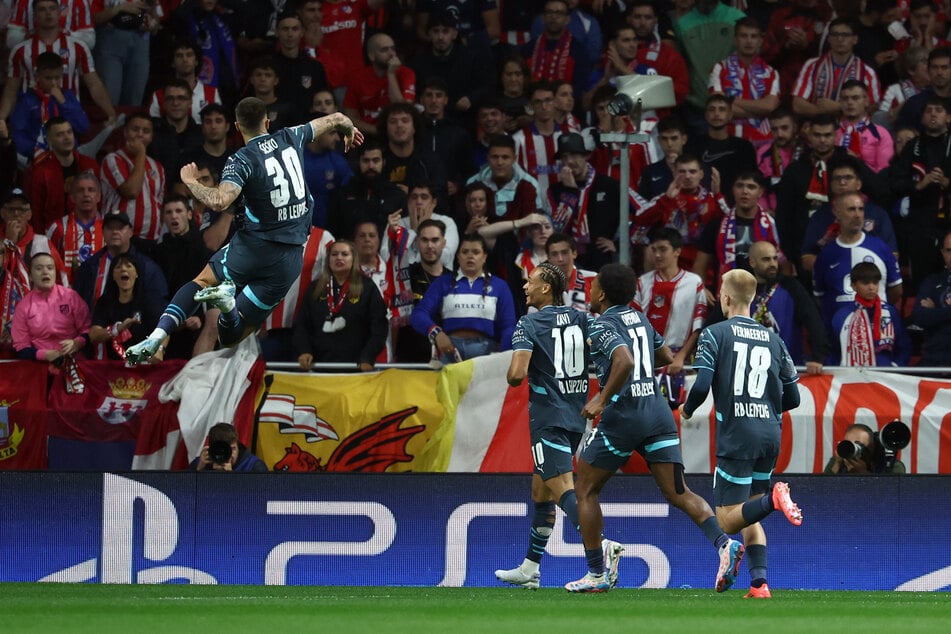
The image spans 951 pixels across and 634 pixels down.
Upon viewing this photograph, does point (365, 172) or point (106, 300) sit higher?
point (365, 172)

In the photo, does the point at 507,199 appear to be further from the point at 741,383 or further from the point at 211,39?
the point at 741,383

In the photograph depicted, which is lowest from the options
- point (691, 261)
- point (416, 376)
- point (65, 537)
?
point (65, 537)

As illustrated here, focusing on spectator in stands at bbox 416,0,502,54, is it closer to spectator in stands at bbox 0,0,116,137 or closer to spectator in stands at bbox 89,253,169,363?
spectator in stands at bbox 0,0,116,137

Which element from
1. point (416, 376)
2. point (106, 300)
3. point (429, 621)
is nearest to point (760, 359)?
point (429, 621)

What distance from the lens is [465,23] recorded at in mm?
17812

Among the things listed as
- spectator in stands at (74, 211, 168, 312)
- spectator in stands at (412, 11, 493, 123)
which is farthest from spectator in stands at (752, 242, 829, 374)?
spectator in stands at (74, 211, 168, 312)

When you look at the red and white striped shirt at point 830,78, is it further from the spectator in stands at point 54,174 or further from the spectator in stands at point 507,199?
the spectator in stands at point 54,174

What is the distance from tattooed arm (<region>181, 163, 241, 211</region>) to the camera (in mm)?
9555

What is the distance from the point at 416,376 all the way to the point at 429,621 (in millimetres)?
4971

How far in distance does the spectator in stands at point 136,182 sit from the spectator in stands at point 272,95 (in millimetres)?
1267

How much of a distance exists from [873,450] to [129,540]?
19.3ft

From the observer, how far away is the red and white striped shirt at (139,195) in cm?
1521

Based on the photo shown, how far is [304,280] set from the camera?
14.3 meters

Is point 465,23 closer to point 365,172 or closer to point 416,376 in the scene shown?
point 365,172
